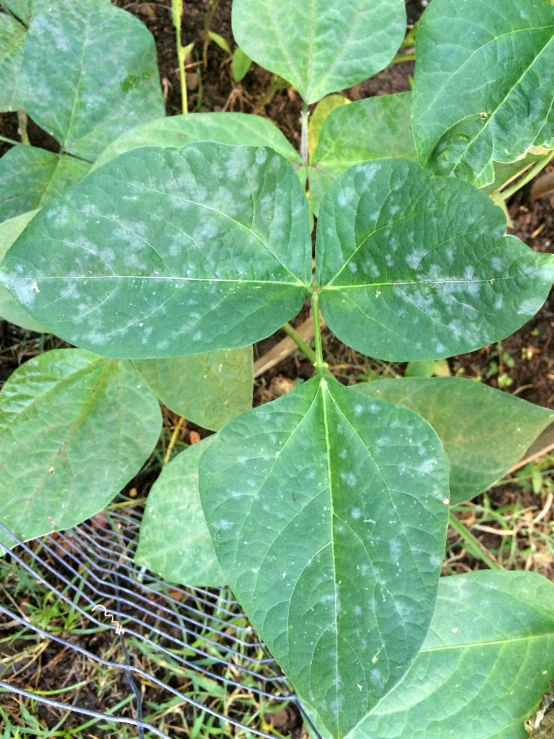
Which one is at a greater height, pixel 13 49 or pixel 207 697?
pixel 13 49

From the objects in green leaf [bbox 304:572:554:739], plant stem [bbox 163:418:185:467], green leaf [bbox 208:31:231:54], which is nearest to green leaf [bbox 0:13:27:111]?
green leaf [bbox 208:31:231:54]

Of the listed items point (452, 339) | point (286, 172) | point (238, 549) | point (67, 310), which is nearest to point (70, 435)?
point (67, 310)

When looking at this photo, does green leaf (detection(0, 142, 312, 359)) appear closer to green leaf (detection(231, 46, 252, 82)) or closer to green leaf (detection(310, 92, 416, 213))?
green leaf (detection(310, 92, 416, 213))

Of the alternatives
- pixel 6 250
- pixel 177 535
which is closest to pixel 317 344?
pixel 177 535

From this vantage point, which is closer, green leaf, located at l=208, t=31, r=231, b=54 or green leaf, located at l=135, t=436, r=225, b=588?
green leaf, located at l=135, t=436, r=225, b=588

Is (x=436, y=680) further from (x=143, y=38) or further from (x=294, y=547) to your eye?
(x=143, y=38)

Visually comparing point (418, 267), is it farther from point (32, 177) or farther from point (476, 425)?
point (32, 177)

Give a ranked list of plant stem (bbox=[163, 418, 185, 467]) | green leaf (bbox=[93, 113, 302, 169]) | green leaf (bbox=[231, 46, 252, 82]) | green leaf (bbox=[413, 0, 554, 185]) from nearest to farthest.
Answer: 1. green leaf (bbox=[413, 0, 554, 185])
2. green leaf (bbox=[93, 113, 302, 169])
3. green leaf (bbox=[231, 46, 252, 82])
4. plant stem (bbox=[163, 418, 185, 467])
